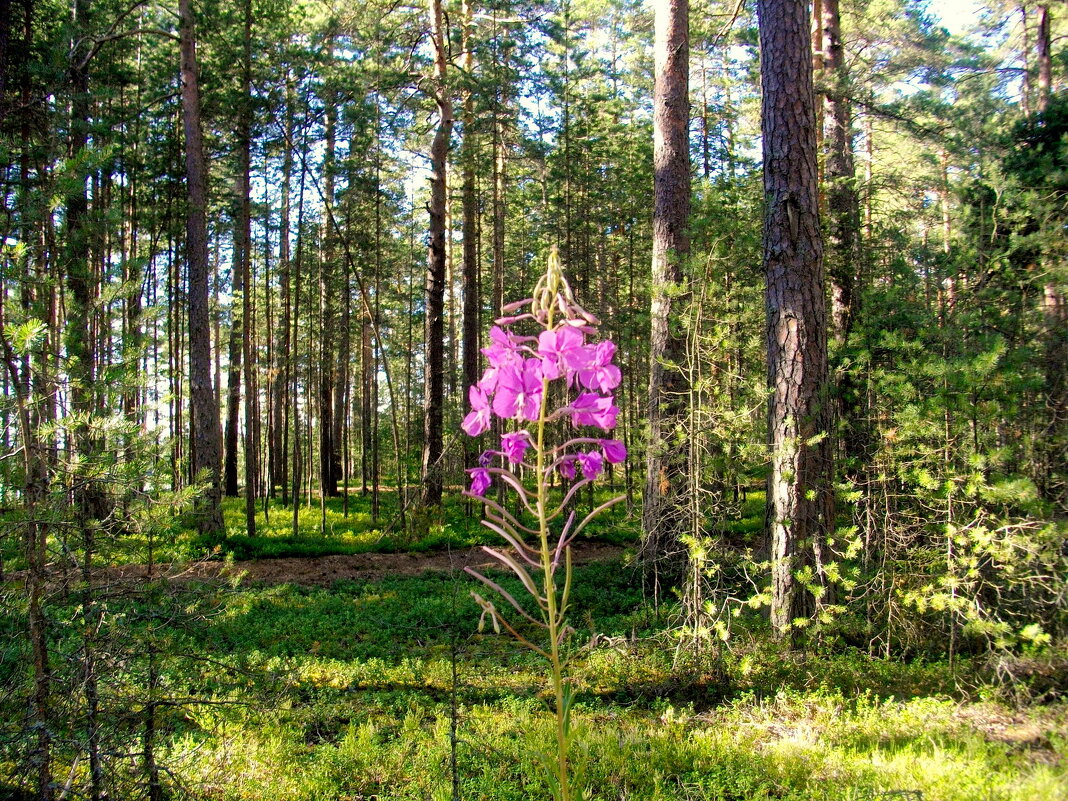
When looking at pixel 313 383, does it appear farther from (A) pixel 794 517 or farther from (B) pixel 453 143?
(A) pixel 794 517

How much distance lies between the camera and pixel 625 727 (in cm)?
334

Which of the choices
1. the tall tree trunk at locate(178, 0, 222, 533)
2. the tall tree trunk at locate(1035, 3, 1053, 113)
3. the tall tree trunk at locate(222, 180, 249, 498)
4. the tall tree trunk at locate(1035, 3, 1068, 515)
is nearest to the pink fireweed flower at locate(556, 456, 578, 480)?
the tall tree trunk at locate(1035, 3, 1068, 515)

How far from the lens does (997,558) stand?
11.4 ft

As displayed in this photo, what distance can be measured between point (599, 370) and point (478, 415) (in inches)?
10.5

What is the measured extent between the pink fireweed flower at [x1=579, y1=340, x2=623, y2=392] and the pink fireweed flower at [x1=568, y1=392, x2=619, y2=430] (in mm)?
22

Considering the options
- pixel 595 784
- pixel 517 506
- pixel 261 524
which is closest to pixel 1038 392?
pixel 595 784

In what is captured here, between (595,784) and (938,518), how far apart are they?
2972mm

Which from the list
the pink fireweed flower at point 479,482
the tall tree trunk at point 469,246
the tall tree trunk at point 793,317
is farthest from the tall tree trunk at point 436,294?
the pink fireweed flower at point 479,482

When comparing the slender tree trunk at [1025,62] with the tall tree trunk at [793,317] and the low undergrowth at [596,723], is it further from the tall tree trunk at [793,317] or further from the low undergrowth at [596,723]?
the low undergrowth at [596,723]

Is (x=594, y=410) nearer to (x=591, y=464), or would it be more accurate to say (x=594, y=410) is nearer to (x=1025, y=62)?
(x=591, y=464)

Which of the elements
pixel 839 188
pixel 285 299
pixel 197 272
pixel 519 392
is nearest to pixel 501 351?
pixel 519 392

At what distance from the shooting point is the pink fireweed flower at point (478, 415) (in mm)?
1215

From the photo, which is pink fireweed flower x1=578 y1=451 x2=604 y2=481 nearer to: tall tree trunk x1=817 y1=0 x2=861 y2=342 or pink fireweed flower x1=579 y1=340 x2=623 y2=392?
pink fireweed flower x1=579 y1=340 x2=623 y2=392

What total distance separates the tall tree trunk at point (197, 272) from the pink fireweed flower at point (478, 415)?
9.51m
